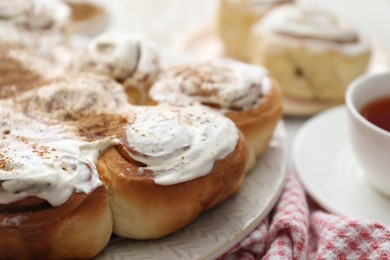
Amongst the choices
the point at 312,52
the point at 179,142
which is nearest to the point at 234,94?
the point at 179,142

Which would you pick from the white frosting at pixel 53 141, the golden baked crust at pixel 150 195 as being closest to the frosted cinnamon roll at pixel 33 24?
the white frosting at pixel 53 141

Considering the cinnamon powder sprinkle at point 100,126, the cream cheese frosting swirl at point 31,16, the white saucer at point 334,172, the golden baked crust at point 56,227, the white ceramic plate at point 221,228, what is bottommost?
the white saucer at point 334,172

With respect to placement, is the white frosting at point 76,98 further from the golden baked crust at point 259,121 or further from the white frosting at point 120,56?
the golden baked crust at point 259,121

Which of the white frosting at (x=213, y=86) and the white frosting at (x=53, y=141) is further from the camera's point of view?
the white frosting at (x=213, y=86)

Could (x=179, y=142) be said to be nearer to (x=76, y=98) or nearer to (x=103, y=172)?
(x=103, y=172)

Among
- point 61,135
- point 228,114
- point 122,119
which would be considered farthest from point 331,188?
point 61,135

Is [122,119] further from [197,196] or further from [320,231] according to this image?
[320,231]
